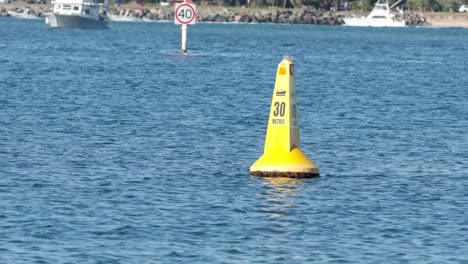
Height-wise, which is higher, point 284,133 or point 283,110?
point 283,110

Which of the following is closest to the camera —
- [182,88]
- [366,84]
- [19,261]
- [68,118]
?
[19,261]

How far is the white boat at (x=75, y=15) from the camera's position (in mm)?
151500

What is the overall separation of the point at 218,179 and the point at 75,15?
428 ft

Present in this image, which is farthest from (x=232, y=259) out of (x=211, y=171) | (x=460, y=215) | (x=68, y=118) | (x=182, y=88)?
(x=182, y=88)

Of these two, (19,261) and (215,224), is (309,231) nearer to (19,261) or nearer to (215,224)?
(215,224)

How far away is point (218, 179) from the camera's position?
23.8 meters

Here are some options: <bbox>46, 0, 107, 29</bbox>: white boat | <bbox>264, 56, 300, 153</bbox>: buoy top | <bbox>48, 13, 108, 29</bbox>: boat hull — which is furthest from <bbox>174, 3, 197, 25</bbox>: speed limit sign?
<bbox>48, 13, 108, 29</bbox>: boat hull

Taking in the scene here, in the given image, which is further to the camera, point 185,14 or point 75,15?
point 75,15

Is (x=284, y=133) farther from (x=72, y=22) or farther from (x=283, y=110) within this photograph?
(x=72, y=22)

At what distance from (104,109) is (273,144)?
54.0 ft

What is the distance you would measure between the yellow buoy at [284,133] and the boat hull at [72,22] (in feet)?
430

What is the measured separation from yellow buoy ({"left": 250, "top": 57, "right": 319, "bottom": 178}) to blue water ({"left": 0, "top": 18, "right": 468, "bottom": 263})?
0.32 m

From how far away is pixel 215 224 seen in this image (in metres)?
19.1

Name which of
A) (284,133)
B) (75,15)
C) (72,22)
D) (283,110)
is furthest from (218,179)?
(72,22)
